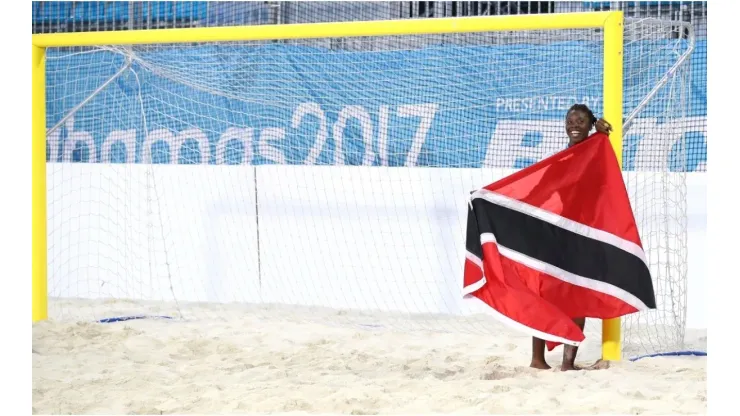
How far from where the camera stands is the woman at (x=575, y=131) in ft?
14.6

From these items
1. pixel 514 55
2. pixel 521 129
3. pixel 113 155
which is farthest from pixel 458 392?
pixel 113 155

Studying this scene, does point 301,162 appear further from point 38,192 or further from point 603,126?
point 603,126

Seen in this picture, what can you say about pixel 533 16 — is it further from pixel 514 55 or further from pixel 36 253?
pixel 36 253

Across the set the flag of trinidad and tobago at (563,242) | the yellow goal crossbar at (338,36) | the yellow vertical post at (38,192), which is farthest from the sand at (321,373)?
the yellow goal crossbar at (338,36)

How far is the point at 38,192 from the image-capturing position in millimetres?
6160

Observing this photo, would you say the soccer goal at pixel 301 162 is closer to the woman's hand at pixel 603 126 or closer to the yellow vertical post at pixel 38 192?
the yellow vertical post at pixel 38 192

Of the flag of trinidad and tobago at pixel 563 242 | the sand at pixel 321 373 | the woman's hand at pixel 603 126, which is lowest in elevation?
the sand at pixel 321 373

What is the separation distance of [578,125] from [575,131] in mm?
33

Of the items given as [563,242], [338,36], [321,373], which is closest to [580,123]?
[563,242]

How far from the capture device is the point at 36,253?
20.1 feet

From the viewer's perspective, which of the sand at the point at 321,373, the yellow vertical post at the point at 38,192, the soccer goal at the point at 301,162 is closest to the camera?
the sand at the point at 321,373

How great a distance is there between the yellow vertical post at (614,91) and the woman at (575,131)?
21 cm

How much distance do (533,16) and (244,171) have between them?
9.77 ft

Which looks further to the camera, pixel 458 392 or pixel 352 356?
pixel 352 356
